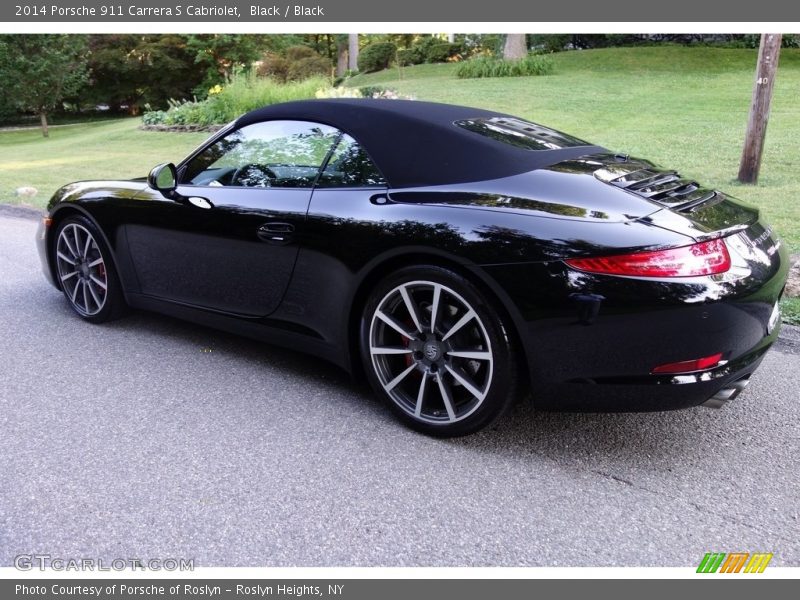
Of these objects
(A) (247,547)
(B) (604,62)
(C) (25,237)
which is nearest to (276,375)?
(A) (247,547)

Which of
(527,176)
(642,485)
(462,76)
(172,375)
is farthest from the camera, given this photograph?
(462,76)

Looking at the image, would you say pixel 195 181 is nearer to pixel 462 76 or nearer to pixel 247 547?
pixel 247 547

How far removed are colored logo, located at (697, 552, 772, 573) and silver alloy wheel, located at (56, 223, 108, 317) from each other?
144 inches

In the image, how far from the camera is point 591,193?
2.96 metres

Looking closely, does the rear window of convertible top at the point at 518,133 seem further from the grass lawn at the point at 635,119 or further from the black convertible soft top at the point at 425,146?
the grass lawn at the point at 635,119

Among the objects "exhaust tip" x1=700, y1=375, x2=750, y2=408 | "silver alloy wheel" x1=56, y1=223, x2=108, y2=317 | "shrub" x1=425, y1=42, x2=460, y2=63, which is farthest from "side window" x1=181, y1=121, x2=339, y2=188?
"shrub" x1=425, y1=42, x2=460, y2=63

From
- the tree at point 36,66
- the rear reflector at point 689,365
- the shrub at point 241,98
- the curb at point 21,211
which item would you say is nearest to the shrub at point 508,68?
the shrub at point 241,98

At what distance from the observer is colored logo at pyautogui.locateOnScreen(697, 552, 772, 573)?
2371mm

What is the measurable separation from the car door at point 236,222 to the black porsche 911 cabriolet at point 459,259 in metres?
0.01

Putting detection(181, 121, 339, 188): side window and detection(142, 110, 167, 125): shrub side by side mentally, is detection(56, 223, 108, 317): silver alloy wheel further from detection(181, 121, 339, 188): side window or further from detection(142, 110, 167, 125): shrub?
detection(142, 110, 167, 125): shrub

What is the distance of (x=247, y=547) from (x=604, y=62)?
81.8 feet

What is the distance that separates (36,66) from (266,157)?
25.8m

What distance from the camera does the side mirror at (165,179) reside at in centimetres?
407

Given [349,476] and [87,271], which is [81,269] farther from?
[349,476]
